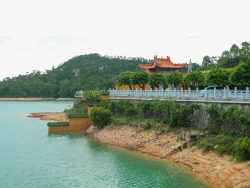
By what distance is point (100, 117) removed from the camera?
2973cm

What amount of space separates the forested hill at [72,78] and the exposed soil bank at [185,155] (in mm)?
74183

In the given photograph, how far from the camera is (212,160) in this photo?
17.3 meters

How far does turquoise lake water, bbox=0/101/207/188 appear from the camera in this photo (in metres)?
16.4

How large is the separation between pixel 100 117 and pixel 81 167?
35.5 feet

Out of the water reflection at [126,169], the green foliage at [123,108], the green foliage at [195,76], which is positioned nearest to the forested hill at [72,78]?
the green foliage at [123,108]

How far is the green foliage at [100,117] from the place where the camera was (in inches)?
1173

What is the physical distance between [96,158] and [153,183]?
6782mm

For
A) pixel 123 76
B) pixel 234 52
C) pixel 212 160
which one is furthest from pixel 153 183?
pixel 234 52

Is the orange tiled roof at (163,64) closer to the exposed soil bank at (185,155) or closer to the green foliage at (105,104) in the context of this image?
the green foliage at (105,104)

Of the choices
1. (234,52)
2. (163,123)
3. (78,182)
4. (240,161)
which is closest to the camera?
(240,161)

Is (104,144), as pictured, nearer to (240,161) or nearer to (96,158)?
(96,158)

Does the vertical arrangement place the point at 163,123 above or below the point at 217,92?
below

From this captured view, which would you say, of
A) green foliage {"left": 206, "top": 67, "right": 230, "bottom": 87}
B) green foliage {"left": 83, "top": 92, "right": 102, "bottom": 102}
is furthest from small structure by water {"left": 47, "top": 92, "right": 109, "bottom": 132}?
green foliage {"left": 206, "top": 67, "right": 230, "bottom": 87}

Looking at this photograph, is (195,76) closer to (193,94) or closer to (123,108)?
(193,94)
